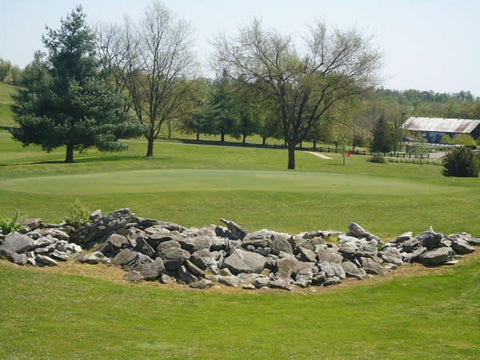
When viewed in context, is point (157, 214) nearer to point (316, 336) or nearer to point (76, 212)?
point (76, 212)

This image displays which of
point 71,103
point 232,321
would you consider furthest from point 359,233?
point 71,103

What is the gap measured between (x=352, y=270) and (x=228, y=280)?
12.2 ft

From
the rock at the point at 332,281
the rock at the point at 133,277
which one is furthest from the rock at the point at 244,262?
the rock at the point at 133,277

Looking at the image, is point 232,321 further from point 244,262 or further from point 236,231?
point 236,231

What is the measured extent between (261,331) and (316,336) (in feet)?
3.42

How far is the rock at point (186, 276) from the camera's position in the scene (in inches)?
584

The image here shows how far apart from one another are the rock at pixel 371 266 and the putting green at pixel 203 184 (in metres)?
10.7

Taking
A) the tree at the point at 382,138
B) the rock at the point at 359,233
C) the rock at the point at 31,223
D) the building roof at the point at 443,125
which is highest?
the building roof at the point at 443,125

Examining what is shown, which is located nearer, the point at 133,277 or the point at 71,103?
the point at 133,277

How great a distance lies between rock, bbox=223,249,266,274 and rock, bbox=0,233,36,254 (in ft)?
17.9

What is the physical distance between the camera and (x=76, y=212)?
59.6ft

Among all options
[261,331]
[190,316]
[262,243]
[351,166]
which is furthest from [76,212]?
[351,166]

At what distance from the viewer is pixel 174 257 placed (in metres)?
15.3

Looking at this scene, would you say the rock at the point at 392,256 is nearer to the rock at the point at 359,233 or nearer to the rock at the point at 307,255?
the rock at the point at 359,233
